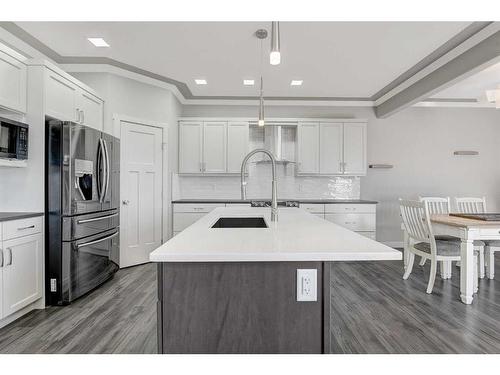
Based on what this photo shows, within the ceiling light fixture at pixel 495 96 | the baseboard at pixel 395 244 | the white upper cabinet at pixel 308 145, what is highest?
the ceiling light fixture at pixel 495 96

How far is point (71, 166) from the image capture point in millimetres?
2922

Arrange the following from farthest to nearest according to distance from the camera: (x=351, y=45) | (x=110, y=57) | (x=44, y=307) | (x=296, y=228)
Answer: (x=110, y=57), (x=351, y=45), (x=44, y=307), (x=296, y=228)

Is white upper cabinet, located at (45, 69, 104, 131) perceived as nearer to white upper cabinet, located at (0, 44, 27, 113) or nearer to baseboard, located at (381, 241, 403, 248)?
white upper cabinet, located at (0, 44, 27, 113)

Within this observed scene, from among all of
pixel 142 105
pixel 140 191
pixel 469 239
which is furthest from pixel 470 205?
pixel 142 105

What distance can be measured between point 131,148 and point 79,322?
2388 millimetres

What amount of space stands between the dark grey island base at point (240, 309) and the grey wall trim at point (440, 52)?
10.00 feet

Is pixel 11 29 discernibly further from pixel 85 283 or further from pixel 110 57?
pixel 85 283

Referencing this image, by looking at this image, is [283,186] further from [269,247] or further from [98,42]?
[269,247]

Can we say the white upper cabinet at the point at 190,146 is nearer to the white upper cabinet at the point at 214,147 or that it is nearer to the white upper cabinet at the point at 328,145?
the white upper cabinet at the point at 214,147

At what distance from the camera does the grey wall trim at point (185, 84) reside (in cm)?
312

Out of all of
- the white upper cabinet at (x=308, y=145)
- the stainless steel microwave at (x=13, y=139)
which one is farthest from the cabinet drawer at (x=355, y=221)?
the stainless steel microwave at (x=13, y=139)

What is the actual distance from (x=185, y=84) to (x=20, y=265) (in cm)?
323

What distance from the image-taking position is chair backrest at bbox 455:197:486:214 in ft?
13.9
